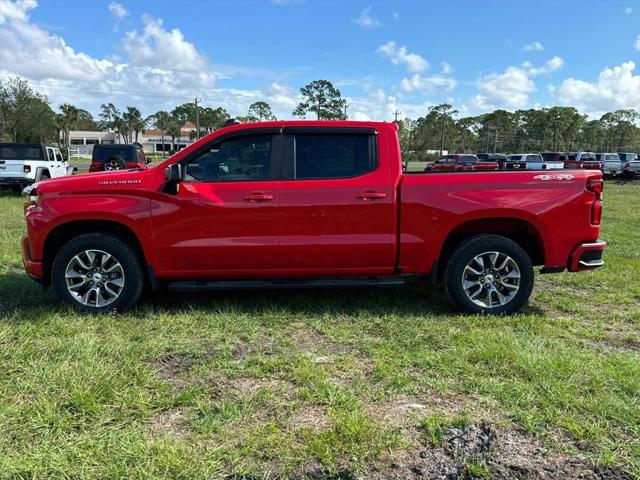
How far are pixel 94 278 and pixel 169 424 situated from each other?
231cm

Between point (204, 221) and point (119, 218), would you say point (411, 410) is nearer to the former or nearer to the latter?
point (204, 221)

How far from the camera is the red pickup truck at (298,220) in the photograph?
15.1 feet

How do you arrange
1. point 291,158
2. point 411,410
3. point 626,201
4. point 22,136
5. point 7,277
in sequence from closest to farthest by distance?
point 411,410, point 291,158, point 7,277, point 626,201, point 22,136

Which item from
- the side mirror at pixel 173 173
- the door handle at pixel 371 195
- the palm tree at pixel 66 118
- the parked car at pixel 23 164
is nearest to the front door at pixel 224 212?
the side mirror at pixel 173 173

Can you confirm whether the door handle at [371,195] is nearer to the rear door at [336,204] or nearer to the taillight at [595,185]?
the rear door at [336,204]

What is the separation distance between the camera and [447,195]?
182 inches

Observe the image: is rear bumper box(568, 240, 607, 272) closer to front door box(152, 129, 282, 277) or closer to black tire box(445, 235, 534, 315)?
black tire box(445, 235, 534, 315)

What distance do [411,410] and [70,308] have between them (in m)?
3.40

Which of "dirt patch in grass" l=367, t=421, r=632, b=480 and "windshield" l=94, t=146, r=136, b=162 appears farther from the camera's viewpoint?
"windshield" l=94, t=146, r=136, b=162

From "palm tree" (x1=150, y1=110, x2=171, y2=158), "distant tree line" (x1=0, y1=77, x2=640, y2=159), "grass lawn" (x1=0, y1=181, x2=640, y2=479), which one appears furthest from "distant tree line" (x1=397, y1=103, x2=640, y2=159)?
"grass lawn" (x1=0, y1=181, x2=640, y2=479)

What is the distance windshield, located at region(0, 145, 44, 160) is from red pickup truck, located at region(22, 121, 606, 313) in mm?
13034

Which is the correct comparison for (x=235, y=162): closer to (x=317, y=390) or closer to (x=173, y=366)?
(x=173, y=366)

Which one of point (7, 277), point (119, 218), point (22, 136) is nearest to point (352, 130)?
point (119, 218)

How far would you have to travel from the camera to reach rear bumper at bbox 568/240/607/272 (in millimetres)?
4711
